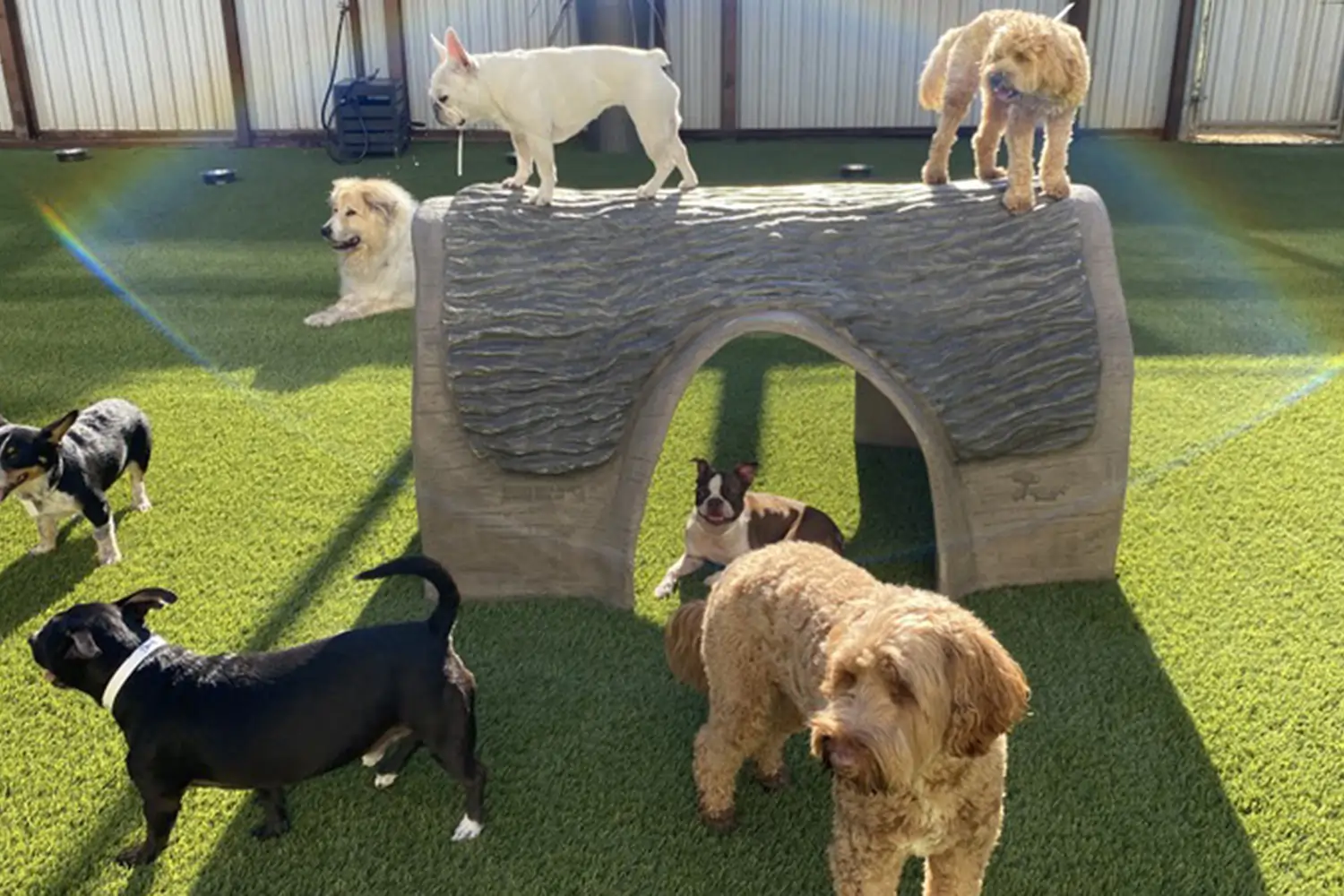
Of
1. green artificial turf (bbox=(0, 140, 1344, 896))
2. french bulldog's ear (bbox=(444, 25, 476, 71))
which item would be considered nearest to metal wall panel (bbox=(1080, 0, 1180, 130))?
green artificial turf (bbox=(0, 140, 1344, 896))

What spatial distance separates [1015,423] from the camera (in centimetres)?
456

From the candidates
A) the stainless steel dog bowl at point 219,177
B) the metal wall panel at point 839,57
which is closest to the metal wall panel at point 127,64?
the stainless steel dog bowl at point 219,177

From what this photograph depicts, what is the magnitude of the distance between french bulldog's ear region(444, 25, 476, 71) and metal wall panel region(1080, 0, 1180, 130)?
42.1ft

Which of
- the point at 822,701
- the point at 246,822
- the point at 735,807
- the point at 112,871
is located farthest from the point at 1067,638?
the point at 112,871

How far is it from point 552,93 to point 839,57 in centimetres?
1193

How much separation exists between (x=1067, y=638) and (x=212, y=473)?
433cm

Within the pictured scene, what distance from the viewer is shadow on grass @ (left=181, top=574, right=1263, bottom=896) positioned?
3.36 meters

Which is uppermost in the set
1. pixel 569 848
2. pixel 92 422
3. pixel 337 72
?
pixel 337 72

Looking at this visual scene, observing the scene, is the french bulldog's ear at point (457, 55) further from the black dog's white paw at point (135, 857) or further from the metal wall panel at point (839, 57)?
the metal wall panel at point (839, 57)

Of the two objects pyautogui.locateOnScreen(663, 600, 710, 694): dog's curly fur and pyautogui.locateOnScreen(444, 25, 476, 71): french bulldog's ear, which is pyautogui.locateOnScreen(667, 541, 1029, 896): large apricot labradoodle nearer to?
pyautogui.locateOnScreen(663, 600, 710, 694): dog's curly fur

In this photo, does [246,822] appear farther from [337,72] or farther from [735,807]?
[337,72]

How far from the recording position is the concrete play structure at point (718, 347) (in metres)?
4.49

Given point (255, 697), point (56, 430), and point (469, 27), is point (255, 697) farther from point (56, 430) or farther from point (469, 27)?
point (469, 27)

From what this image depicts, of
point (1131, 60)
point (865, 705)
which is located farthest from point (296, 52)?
point (865, 705)
